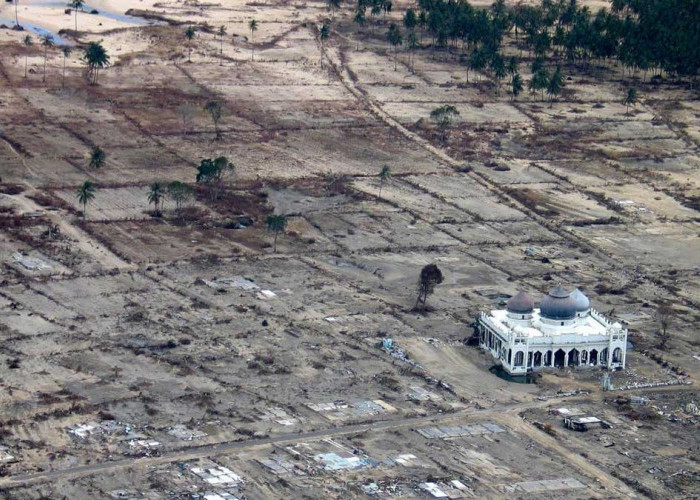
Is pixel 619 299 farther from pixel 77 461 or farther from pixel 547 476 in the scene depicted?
pixel 77 461

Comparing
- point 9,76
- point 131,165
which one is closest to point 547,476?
point 131,165

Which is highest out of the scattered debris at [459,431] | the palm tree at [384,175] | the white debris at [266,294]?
the palm tree at [384,175]

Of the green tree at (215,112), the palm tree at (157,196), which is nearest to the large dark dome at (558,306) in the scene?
the palm tree at (157,196)

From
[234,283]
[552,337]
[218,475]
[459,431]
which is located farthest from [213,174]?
[218,475]

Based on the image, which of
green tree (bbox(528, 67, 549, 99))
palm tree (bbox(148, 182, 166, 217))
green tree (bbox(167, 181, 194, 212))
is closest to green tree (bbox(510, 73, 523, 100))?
green tree (bbox(528, 67, 549, 99))

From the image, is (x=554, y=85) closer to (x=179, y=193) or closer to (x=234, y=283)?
(x=179, y=193)

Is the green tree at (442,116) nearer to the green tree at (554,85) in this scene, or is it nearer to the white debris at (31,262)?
the green tree at (554,85)

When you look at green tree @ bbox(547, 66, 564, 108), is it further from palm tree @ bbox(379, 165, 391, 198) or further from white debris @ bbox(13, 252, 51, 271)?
white debris @ bbox(13, 252, 51, 271)

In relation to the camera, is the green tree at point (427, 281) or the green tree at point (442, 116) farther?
the green tree at point (442, 116)
